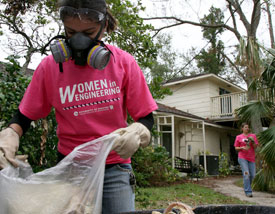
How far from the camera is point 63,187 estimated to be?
3.69 ft

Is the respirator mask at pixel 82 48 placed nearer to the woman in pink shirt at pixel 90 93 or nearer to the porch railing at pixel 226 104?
the woman in pink shirt at pixel 90 93

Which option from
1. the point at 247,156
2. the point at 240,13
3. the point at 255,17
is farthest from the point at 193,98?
the point at 247,156

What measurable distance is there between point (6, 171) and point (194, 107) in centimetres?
1613

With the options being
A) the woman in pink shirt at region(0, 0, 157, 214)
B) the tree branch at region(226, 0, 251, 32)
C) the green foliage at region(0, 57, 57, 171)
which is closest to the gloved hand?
the woman in pink shirt at region(0, 0, 157, 214)

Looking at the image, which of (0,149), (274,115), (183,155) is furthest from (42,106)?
(183,155)

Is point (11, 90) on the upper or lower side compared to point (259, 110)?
lower

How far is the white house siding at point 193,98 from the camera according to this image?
53.5 feet

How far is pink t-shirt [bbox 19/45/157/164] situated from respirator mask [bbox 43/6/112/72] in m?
0.07

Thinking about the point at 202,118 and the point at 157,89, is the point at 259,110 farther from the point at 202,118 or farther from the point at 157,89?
the point at 202,118

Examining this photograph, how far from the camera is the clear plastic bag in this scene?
3.43 ft

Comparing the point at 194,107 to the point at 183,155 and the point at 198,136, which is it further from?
the point at 183,155

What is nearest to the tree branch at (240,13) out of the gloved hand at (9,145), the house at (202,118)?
the house at (202,118)

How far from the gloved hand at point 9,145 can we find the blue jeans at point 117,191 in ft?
1.55

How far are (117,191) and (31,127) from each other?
1.80 metres
